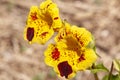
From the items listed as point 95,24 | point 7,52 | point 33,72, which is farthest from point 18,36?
point 95,24

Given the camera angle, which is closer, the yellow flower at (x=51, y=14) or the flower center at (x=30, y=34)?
the yellow flower at (x=51, y=14)

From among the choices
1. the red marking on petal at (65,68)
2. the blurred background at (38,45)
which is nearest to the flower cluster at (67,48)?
the red marking on petal at (65,68)

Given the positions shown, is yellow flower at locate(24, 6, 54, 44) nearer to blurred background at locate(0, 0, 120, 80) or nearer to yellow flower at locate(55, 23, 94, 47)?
yellow flower at locate(55, 23, 94, 47)

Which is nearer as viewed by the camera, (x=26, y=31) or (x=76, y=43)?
(x=76, y=43)

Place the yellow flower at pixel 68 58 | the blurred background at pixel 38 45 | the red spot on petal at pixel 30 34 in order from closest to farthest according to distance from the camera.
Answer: the yellow flower at pixel 68 58
the red spot on petal at pixel 30 34
the blurred background at pixel 38 45

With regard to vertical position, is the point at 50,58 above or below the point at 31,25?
below

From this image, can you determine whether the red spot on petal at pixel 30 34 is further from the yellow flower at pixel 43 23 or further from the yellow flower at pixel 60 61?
the yellow flower at pixel 60 61

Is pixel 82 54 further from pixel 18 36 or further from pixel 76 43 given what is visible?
pixel 18 36
